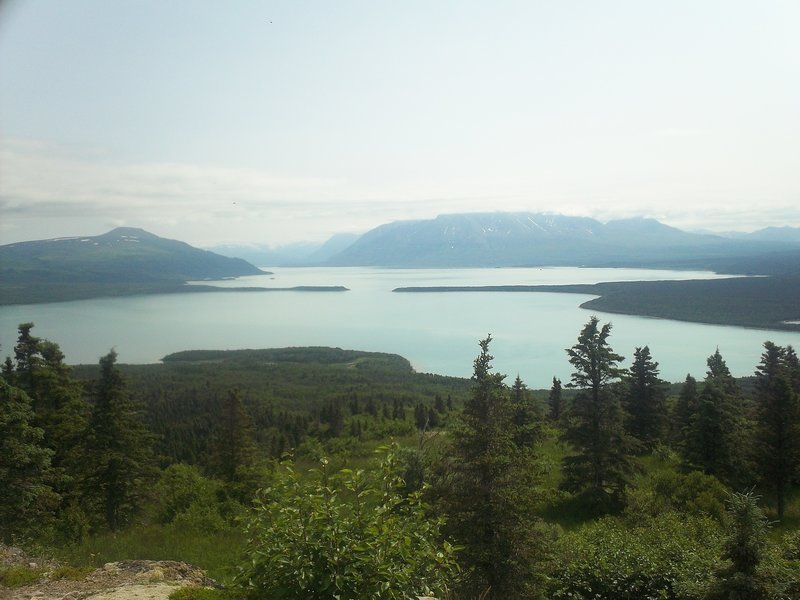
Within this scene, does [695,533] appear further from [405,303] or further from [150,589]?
[405,303]

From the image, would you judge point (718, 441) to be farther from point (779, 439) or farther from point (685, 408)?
point (685, 408)

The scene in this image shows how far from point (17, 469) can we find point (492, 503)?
9634mm

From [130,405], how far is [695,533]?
1490 centimetres

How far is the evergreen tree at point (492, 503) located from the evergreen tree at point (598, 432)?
26.1 ft

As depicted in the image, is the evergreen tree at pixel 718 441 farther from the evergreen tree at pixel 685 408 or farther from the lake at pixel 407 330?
the lake at pixel 407 330

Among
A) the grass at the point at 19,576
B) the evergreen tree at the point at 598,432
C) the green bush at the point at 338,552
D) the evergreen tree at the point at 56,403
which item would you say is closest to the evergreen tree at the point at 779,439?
the evergreen tree at the point at 598,432

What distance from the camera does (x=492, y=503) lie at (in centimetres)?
743

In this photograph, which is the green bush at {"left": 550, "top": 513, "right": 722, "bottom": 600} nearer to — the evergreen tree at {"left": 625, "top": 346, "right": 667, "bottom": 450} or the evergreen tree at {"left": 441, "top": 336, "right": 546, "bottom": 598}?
the evergreen tree at {"left": 441, "top": 336, "right": 546, "bottom": 598}

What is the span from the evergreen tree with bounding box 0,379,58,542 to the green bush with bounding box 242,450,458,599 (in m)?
8.57

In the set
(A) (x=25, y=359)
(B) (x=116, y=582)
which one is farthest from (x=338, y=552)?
(A) (x=25, y=359)

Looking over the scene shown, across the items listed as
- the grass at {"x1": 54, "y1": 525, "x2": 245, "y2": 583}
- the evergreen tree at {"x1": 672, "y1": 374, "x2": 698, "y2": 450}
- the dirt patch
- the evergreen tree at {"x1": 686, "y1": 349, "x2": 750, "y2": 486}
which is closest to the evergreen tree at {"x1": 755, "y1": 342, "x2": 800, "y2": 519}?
the evergreen tree at {"x1": 686, "y1": 349, "x2": 750, "y2": 486}

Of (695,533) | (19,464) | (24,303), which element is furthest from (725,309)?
(24,303)

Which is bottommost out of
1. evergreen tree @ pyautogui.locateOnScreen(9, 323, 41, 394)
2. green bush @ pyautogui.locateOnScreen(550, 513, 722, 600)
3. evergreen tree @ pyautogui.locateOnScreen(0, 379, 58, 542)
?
green bush @ pyautogui.locateOnScreen(550, 513, 722, 600)

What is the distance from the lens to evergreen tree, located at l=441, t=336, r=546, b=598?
7230 mm
